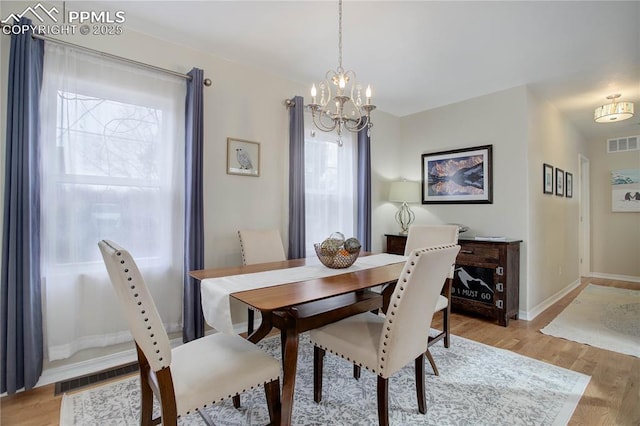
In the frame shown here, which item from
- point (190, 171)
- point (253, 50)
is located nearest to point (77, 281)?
point (190, 171)

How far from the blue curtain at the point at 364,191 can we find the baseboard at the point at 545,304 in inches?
72.0

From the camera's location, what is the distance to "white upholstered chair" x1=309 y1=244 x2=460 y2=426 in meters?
1.42

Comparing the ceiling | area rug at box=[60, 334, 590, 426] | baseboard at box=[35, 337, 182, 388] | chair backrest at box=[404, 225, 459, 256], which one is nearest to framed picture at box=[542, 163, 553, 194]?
the ceiling

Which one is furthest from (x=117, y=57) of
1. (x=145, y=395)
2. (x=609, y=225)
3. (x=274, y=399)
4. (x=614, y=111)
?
(x=609, y=225)

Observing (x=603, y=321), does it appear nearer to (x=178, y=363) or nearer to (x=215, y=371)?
(x=215, y=371)

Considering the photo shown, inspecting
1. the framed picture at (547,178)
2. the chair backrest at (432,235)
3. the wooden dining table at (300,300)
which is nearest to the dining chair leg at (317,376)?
the wooden dining table at (300,300)

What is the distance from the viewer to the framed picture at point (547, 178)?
372 cm

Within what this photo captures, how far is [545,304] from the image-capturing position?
3.78 m

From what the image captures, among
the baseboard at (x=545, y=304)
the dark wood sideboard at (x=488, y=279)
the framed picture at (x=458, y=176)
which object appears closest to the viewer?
the dark wood sideboard at (x=488, y=279)

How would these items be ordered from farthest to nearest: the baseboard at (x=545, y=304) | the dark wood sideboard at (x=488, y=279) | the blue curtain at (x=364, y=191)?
the blue curtain at (x=364, y=191) → the baseboard at (x=545, y=304) → the dark wood sideboard at (x=488, y=279)

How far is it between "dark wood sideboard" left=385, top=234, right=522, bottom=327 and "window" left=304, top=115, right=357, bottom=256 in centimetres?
135

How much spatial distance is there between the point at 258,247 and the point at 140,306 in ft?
5.11

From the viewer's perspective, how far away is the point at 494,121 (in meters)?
3.59

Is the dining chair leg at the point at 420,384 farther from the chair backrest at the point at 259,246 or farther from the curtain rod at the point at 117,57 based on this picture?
the curtain rod at the point at 117,57
